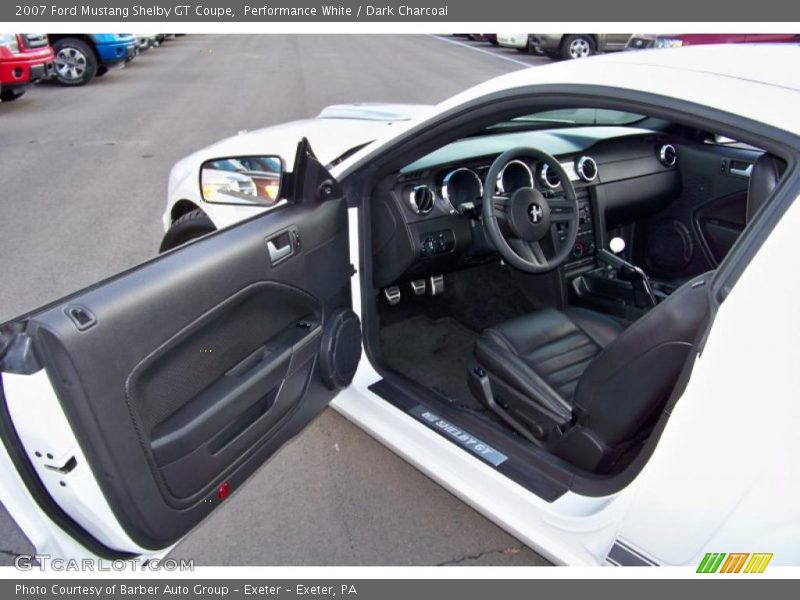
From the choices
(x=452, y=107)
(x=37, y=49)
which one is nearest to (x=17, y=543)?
(x=452, y=107)

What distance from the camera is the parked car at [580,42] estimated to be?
1291 cm

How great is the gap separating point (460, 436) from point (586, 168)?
5.34 feet

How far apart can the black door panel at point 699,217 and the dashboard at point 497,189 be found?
88 millimetres

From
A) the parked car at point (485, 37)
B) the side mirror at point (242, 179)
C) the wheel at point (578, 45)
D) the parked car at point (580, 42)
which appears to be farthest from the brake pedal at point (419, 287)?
the parked car at point (485, 37)

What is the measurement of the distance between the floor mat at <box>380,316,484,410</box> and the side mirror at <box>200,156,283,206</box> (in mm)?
966

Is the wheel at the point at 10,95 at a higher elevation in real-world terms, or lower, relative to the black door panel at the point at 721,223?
lower

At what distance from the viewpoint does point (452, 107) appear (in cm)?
191

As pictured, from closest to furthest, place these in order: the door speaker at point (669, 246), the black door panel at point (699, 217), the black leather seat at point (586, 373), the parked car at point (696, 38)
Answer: the black leather seat at point (586, 373), the black door panel at point (699, 217), the door speaker at point (669, 246), the parked car at point (696, 38)

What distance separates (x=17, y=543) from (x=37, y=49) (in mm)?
8614

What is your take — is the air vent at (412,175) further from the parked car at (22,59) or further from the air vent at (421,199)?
the parked car at (22,59)

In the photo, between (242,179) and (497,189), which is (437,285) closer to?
(497,189)

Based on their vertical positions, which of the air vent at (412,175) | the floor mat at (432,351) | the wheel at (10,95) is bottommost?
the wheel at (10,95)

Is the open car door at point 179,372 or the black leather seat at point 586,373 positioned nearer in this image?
the open car door at point 179,372

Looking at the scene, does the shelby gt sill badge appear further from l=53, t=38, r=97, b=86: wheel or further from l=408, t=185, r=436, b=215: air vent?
l=53, t=38, r=97, b=86: wheel
